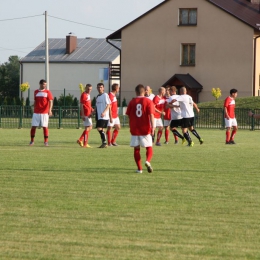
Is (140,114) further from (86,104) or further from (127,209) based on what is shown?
(86,104)

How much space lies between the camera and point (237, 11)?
208 feet

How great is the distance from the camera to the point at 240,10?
63.9m

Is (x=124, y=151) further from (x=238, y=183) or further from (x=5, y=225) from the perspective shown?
(x=5, y=225)

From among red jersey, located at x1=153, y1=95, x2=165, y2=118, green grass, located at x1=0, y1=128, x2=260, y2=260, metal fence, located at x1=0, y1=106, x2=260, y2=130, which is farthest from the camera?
metal fence, located at x1=0, y1=106, x2=260, y2=130

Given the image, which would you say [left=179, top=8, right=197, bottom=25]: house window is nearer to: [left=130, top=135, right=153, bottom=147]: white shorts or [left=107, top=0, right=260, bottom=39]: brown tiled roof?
[left=107, top=0, right=260, bottom=39]: brown tiled roof

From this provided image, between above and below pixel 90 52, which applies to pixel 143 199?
below

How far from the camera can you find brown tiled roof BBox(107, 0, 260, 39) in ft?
201

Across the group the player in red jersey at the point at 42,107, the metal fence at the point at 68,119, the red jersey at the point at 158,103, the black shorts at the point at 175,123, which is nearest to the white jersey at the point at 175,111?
the black shorts at the point at 175,123

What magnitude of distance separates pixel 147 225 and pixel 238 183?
15.2 feet

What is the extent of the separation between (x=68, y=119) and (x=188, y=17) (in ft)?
75.9

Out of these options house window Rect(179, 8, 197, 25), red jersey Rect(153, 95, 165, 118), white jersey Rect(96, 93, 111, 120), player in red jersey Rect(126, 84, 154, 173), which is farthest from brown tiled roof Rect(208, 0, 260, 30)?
player in red jersey Rect(126, 84, 154, 173)

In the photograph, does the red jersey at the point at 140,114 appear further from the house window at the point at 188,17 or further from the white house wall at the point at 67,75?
the white house wall at the point at 67,75

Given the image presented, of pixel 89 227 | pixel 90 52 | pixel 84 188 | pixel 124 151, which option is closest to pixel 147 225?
pixel 89 227

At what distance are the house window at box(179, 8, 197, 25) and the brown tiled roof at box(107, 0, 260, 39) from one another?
1647 mm
